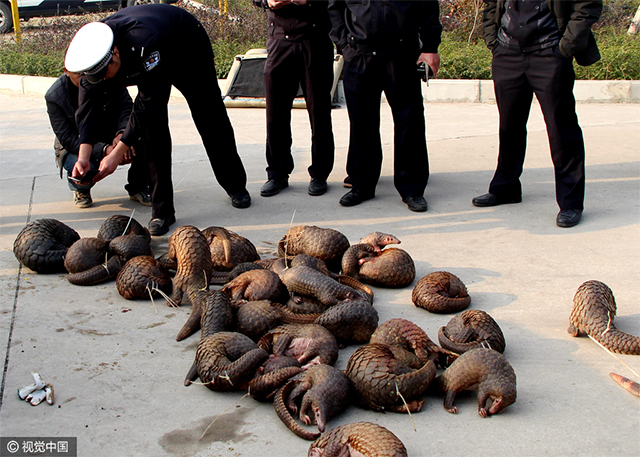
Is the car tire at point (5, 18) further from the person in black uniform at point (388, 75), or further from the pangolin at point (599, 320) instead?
the pangolin at point (599, 320)

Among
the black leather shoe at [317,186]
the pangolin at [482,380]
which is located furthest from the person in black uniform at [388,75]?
the pangolin at [482,380]

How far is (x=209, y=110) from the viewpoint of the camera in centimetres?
492

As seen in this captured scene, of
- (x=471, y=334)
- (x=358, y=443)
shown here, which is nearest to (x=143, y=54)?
(x=471, y=334)

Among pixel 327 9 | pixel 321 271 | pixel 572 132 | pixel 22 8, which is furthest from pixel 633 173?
pixel 22 8

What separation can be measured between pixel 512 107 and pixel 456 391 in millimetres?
2900

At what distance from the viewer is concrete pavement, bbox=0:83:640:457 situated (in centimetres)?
237

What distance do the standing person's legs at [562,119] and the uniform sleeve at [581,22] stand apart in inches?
7.3

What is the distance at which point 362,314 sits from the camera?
297 cm

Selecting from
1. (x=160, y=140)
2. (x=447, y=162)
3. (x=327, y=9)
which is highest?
(x=327, y=9)

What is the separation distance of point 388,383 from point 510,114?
304 cm

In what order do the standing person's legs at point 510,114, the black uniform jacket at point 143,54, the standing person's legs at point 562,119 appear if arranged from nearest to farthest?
the black uniform jacket at point 143,54
the standing person's legs at point 562,119
the standing person's legs at point 510,114

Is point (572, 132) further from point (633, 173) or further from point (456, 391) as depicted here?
point (456, 391)

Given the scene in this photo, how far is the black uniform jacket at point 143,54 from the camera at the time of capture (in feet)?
13.2

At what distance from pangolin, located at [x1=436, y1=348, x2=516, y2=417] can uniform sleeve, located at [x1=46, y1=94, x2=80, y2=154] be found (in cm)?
369
